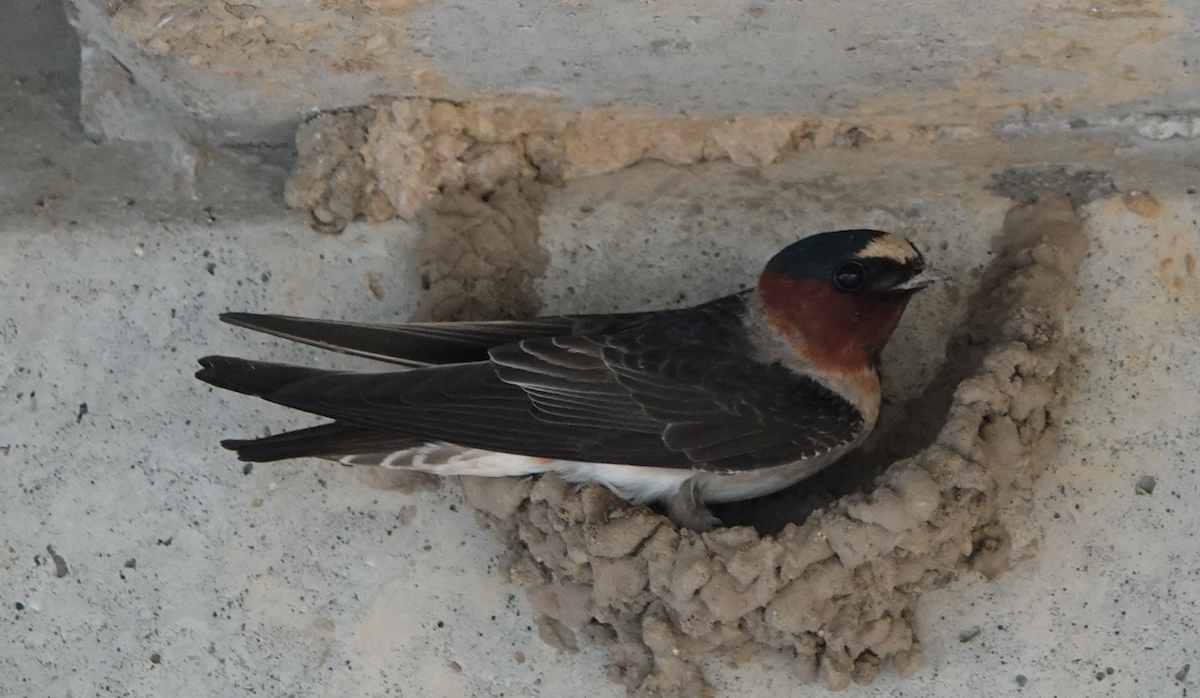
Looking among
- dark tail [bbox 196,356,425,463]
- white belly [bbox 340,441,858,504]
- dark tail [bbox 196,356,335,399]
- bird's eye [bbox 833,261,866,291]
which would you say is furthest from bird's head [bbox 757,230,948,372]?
dark tail [bbox 196,356,335,399]

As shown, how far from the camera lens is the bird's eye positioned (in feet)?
7.89

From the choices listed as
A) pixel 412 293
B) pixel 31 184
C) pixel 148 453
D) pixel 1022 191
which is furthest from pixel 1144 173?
pixel 31 184

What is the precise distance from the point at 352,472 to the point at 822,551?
→ 0.99m

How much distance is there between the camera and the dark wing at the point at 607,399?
221 cm

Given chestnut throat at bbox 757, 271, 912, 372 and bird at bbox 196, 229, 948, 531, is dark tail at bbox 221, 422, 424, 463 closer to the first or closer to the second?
bird at bbox 196, 229, 948, 531

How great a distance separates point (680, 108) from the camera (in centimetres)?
264

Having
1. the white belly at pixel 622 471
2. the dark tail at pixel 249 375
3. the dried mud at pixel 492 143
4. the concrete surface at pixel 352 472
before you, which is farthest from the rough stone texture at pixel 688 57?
the white belly at pixel 622 471

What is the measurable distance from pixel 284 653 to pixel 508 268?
92 cm

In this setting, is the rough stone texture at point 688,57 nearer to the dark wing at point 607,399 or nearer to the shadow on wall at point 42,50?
the shadow on wall at point 42,50

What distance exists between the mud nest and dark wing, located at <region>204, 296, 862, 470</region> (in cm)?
13

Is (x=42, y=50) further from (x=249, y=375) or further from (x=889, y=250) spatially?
(x=889, y=250)

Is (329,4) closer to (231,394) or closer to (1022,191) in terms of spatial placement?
(231,394)

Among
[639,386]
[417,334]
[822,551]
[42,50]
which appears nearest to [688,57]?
[639,386]

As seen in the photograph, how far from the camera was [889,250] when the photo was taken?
7.83ft
